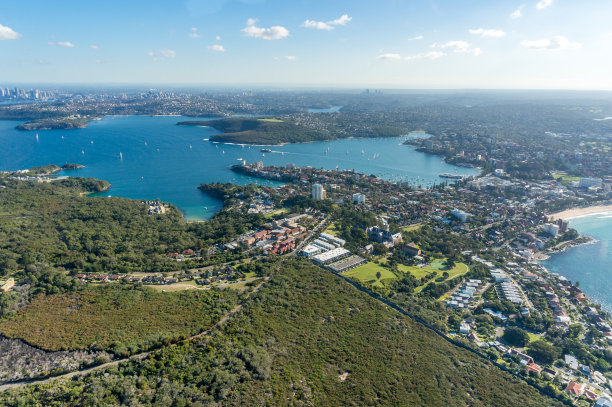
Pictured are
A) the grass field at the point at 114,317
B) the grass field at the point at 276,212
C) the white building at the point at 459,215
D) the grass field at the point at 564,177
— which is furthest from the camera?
the grass field at the point at 564,177

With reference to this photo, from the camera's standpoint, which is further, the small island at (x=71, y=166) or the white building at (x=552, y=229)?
the small island at (x=71, y=166)

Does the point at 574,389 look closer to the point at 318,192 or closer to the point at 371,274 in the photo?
the point at 371,274

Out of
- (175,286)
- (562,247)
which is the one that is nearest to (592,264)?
(562,247)

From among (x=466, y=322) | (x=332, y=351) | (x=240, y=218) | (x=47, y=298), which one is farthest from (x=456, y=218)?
(x=47, y=298)

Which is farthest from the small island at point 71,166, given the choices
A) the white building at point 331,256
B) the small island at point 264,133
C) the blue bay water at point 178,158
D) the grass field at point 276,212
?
the white building at point 331,256

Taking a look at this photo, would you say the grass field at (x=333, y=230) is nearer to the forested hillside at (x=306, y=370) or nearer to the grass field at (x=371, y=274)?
the grass field at (x=371, y=274)
